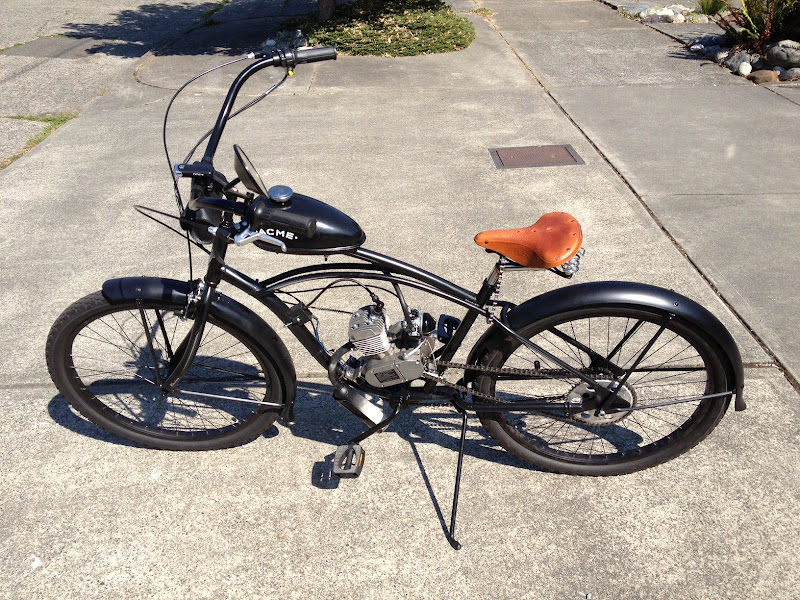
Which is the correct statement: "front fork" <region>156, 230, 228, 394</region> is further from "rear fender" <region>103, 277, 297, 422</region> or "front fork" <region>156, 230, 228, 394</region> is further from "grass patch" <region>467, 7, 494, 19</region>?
"grass patch" <region>467, 7, 494, 19</region>

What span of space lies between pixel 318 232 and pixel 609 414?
1373mm

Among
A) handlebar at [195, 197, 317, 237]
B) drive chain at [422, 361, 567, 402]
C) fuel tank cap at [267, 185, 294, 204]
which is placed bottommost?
drive chain at [422, 361, 567, 402]

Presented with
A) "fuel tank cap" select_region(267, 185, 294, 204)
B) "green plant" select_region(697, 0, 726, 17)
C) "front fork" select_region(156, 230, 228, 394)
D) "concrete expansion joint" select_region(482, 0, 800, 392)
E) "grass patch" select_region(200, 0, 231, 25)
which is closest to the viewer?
"fuel tank cap" select_region(267, 185, 294, 204)

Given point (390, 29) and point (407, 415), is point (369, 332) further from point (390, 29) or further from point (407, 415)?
point (390, 29)

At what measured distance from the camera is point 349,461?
2.71 meters

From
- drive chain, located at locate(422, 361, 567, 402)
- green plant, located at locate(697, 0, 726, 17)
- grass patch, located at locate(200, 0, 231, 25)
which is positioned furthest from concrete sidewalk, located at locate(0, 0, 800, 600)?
grass patch, located at locate(200, 0, 231, 25)

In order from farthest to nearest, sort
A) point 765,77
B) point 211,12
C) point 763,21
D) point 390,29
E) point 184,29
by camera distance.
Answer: point 211,12
point 184,29
point 390,29
point 763,21
point 765,77

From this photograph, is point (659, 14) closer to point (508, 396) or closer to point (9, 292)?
point (508, 396)

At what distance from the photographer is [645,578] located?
2359 mm

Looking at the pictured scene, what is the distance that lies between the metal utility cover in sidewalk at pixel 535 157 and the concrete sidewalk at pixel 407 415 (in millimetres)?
120

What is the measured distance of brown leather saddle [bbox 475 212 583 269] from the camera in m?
2.28

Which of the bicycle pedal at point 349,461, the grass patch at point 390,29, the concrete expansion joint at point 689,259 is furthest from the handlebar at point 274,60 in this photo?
the grass patch at point 390,29

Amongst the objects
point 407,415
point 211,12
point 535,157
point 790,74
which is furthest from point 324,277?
point 211,12

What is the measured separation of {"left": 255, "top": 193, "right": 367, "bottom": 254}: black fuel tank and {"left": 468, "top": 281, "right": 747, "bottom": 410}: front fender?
660mm
